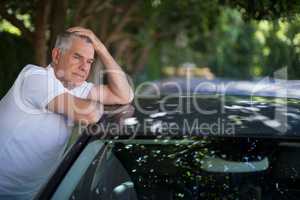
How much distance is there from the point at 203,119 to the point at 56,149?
88 cm

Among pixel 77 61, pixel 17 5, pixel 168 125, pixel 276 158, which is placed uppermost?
pixel 17 5

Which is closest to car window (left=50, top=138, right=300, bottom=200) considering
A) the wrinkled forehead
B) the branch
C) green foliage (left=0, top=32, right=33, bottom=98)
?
the wrinkled forehead

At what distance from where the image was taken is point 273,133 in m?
2.69

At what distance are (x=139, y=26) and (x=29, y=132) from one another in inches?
364

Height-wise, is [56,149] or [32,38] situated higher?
[32,38]

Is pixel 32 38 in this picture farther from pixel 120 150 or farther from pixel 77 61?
pixel 120 150

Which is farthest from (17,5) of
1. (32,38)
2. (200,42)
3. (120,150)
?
(200,42)

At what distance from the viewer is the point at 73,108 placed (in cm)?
298

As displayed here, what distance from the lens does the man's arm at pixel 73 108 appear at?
2.96 m

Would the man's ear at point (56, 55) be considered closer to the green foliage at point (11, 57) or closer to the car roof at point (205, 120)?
the car roof at point (205, 120)

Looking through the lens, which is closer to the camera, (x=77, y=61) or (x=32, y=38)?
(x=77, y=61)

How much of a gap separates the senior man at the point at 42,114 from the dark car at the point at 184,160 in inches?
9.7

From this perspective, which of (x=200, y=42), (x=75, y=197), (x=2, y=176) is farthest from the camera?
(x=200, y=42)

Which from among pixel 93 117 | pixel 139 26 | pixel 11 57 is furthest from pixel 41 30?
pixel 139 26
